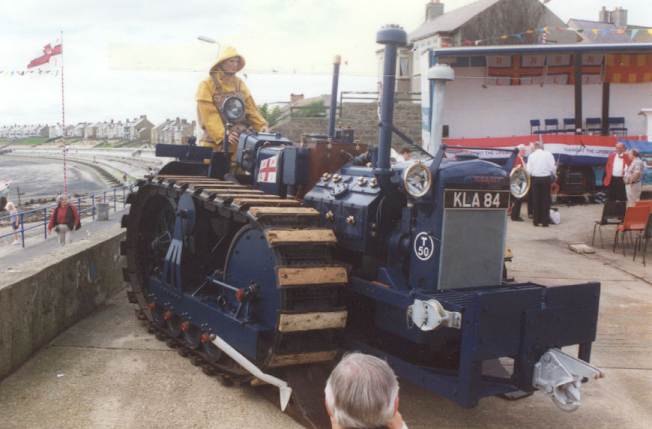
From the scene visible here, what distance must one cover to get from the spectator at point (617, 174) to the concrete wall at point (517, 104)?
727cm

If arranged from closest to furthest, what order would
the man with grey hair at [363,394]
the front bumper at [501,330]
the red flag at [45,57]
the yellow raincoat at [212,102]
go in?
the man with grey hair at [363,394], the front bumper at [501,330], the yellow raincoat at [212,102], the red flag at [45,57]

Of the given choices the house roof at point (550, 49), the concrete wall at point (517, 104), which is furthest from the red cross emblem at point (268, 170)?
the concrete wall at point (517, 104)

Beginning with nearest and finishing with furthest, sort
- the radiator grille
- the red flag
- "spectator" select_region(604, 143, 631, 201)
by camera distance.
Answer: the radiator grille → "spectator" select_region(604, 143, 631, 201) → the red flag

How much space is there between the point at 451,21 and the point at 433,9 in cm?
723

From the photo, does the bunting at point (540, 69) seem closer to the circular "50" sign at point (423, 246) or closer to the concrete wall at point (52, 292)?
the concrete wall at point (52, 292)

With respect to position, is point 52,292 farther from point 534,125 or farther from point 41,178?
point 41,178

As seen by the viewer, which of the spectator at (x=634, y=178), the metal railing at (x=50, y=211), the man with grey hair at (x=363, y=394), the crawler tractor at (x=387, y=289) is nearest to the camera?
the man with grey hair at (x=363, y=394)

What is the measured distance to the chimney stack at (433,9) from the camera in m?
42.6

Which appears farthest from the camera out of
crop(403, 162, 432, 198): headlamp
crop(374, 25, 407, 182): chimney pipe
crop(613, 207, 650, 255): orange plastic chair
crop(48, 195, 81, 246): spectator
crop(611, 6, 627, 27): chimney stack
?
crop(611, 6, 627, 27): chimney stack

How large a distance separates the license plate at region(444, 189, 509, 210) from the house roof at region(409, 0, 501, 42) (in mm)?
30161

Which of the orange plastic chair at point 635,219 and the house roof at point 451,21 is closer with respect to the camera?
the orange plastic chair at point 635,219

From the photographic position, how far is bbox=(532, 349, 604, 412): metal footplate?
4.32 metres

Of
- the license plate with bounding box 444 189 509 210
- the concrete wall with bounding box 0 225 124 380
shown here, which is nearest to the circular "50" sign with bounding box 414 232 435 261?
the license plate with bounding box 444 189 509 210

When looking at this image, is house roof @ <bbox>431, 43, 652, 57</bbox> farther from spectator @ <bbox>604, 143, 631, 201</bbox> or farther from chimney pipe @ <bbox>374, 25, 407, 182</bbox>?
chimney pipe @ <bbox>374, 25, 407, 182</bbox>
